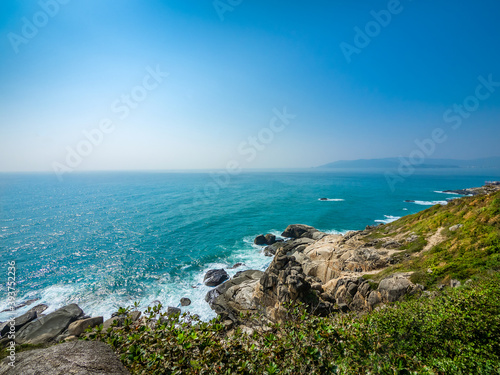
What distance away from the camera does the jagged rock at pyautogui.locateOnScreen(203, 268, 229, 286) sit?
31.5 meters

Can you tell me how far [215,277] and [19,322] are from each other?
23.7m

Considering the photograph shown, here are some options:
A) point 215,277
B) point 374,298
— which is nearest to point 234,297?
point 215,277

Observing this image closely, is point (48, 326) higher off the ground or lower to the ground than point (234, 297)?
lower

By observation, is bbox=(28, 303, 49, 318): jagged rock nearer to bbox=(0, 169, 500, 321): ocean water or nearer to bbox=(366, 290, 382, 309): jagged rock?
bbox=(0, 169, 500, 321): ocean water

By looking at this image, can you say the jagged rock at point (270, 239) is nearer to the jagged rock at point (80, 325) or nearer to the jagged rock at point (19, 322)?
the jagged rock at point (80, 325)

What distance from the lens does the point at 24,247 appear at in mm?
40500

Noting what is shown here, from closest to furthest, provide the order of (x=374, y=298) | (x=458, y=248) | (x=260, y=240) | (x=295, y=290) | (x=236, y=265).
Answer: (x=374, y=298) → (x=458, y=248) → (x=295, y=290) → (x=236, y=265) → (x=260, y=240)

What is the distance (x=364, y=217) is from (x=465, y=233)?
44068 mm

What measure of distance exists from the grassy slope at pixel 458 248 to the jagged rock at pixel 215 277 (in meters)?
21.8

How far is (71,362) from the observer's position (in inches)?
205

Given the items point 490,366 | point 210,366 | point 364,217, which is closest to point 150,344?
point 210,366

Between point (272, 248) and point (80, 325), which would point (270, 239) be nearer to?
point (272, 248)

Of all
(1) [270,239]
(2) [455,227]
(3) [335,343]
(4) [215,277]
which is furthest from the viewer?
(1) [270,239]

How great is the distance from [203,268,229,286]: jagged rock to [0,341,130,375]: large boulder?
27.6 meters
